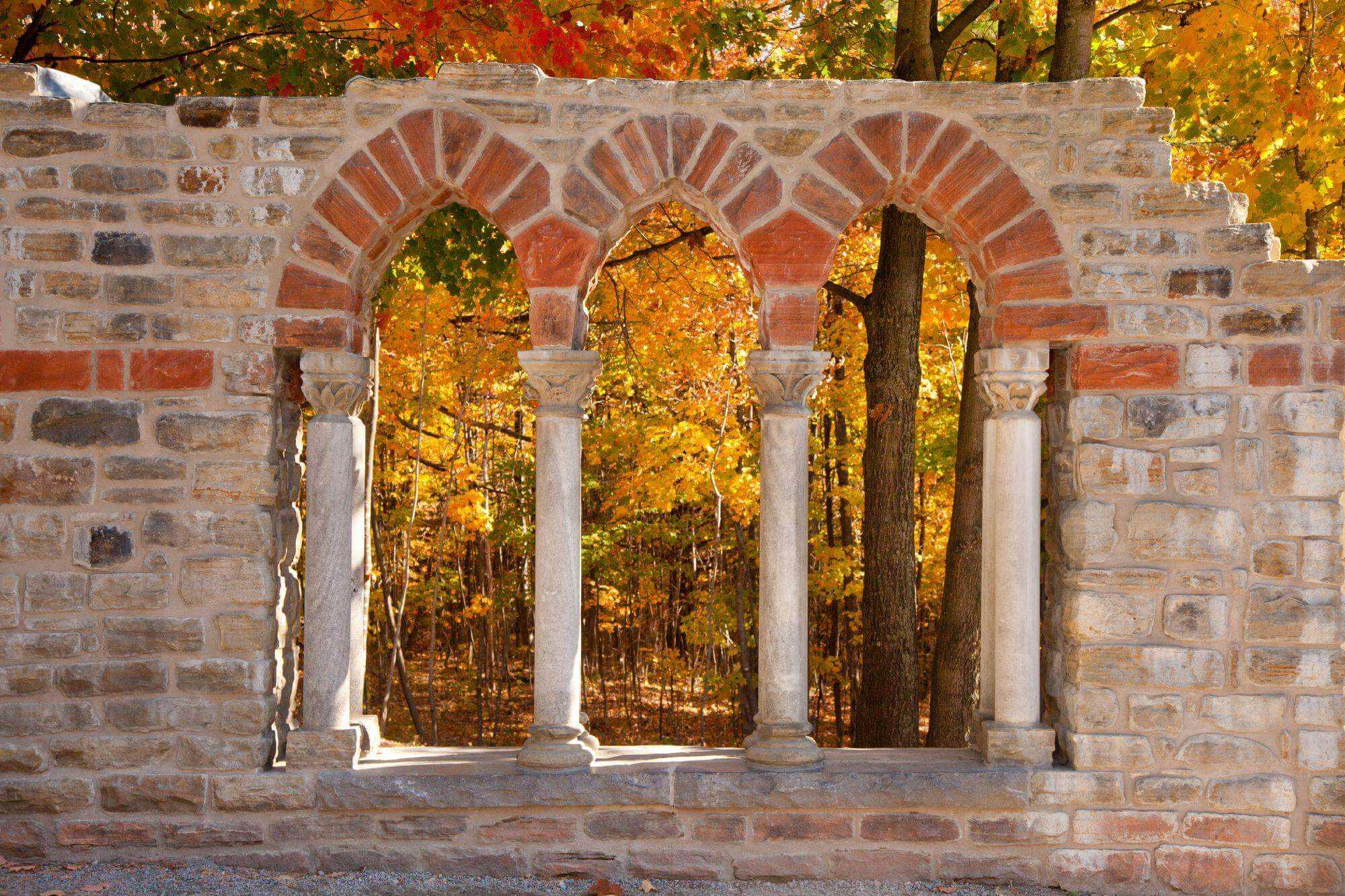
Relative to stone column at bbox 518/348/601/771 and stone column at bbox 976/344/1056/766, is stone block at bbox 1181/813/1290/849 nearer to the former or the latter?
stone column at bbox 976/344/1056/766

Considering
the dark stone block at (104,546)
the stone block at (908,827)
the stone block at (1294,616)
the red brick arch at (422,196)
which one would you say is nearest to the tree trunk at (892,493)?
the stone block at (908,827)

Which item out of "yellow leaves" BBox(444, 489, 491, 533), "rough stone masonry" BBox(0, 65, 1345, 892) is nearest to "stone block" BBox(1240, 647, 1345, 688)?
"rough stone masonry" BBox(0, 65, 1345, 892)

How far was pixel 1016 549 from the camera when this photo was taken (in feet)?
14.1

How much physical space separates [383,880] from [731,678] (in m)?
6.40

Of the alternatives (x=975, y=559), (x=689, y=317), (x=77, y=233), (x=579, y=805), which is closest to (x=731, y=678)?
(x=689, y=317)

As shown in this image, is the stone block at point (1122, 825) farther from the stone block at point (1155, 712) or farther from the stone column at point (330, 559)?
the stone column at point (330, 559)

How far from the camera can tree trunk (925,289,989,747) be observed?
21.0 ft

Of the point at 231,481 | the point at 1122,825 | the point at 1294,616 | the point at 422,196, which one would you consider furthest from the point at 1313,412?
the point at 231,481

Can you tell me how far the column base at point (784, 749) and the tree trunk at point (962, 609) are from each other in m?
2.40

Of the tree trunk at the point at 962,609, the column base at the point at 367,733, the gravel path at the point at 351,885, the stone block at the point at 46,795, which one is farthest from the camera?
the tree trunk at the point at 962,609

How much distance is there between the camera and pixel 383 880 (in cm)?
406

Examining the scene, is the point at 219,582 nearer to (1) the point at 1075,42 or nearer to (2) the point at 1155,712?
(2) the point at 1155,712

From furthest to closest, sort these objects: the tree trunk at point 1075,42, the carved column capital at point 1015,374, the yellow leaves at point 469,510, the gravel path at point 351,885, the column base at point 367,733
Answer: the yellow leaves at point 469,510 → the tree trunk at point 1075,42 → the column base at point 367,733 → the carved column capital at point 1015,374 → the gravel path at point 351,885

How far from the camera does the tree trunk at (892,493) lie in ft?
21.3
